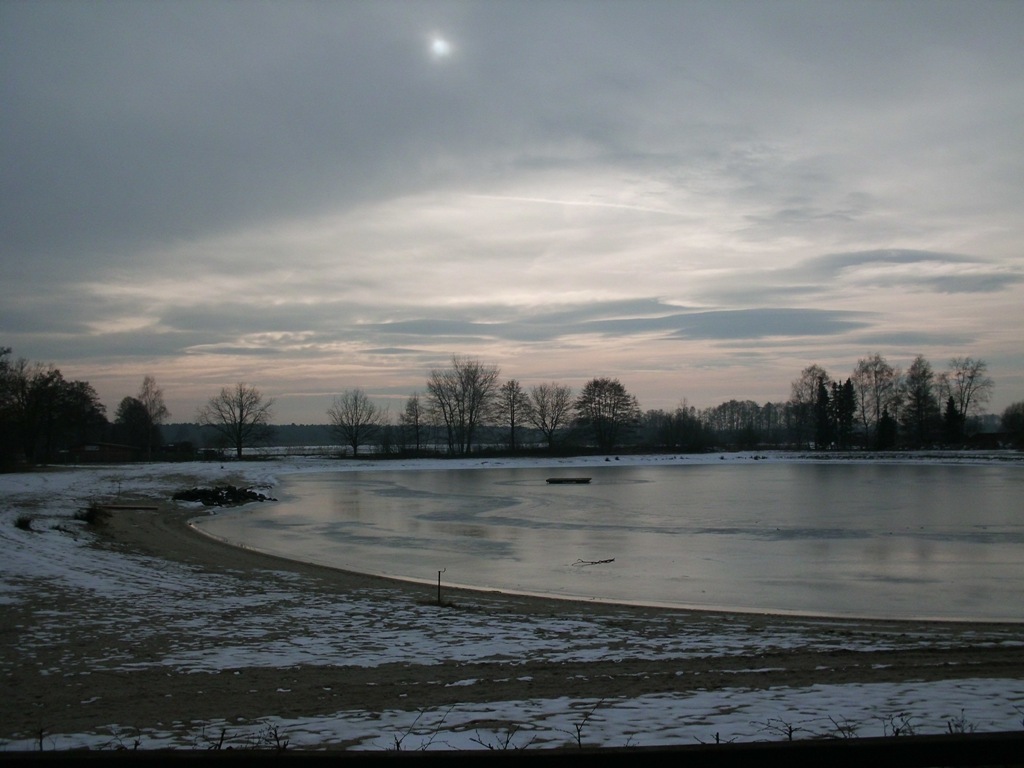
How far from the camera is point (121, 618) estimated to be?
34.4 ft

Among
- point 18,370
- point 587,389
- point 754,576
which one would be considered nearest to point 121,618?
point 754,576

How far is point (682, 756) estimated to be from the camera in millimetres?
3154

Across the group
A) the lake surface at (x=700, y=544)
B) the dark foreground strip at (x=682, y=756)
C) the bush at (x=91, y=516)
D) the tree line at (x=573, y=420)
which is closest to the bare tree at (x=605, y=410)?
the tree line at (x=573, y=420)

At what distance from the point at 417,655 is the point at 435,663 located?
460mm

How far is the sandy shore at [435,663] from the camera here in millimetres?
6648

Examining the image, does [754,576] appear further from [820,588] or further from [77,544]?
[77,544]

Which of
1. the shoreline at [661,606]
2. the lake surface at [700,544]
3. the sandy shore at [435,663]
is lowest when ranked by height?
the lake surface at [700,544]

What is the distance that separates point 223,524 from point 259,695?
2143cm

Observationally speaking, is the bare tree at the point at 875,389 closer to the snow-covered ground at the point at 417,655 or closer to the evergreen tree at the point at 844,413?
the evergreen tree at the point at 844,413

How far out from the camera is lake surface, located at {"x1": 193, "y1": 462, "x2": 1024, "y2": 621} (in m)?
14.2

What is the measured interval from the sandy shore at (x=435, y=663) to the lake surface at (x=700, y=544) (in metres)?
2.38

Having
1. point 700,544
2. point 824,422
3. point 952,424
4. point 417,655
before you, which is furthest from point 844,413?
point 417,655

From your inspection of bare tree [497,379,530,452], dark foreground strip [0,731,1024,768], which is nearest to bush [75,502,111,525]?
dark foreground strip [0,731,1024,768]

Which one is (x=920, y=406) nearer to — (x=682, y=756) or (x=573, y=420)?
(x=573, y=420)
